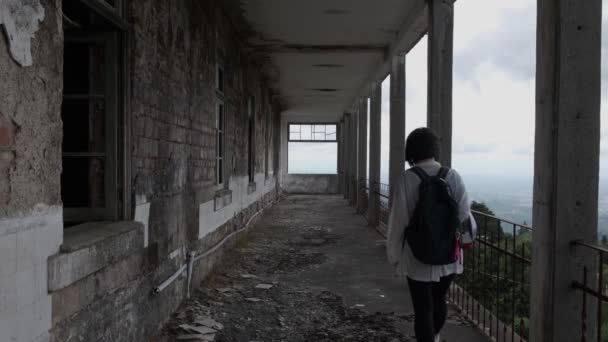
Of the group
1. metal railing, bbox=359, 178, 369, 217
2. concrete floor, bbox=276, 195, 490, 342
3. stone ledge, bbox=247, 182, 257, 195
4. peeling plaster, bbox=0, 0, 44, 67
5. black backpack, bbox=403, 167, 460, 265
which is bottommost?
concrete floor, bbox=276, 195, 490, 342

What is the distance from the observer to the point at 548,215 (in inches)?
110

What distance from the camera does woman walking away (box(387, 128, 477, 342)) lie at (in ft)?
9.18

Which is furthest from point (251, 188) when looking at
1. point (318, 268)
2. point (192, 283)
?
point (192, 283)

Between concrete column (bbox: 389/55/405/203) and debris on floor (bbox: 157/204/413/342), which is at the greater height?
concrete column (bbox: 389/55/405/203)

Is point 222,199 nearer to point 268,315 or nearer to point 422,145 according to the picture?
point 268,315

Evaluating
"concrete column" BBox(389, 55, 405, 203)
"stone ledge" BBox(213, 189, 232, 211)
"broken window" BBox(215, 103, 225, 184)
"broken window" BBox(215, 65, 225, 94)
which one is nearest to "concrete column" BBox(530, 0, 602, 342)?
"stone ledge" BBox(213, 189, 232, 211)

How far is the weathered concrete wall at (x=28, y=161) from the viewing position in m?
1.98

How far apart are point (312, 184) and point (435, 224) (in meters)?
21.9

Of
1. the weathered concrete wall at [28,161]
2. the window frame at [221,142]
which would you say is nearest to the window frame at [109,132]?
the weathered concrete wall at [28,161]

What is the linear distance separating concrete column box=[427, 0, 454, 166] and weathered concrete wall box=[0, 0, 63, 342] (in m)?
3.92

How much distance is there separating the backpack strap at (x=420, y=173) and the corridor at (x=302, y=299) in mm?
1679

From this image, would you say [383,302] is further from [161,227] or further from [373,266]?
[161,227]

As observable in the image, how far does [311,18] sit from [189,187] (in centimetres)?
336

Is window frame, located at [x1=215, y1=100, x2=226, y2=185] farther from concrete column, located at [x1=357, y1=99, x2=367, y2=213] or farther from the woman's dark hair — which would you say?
concrete column, located at [x1=357, y1=99, x2=367, y2=213]
